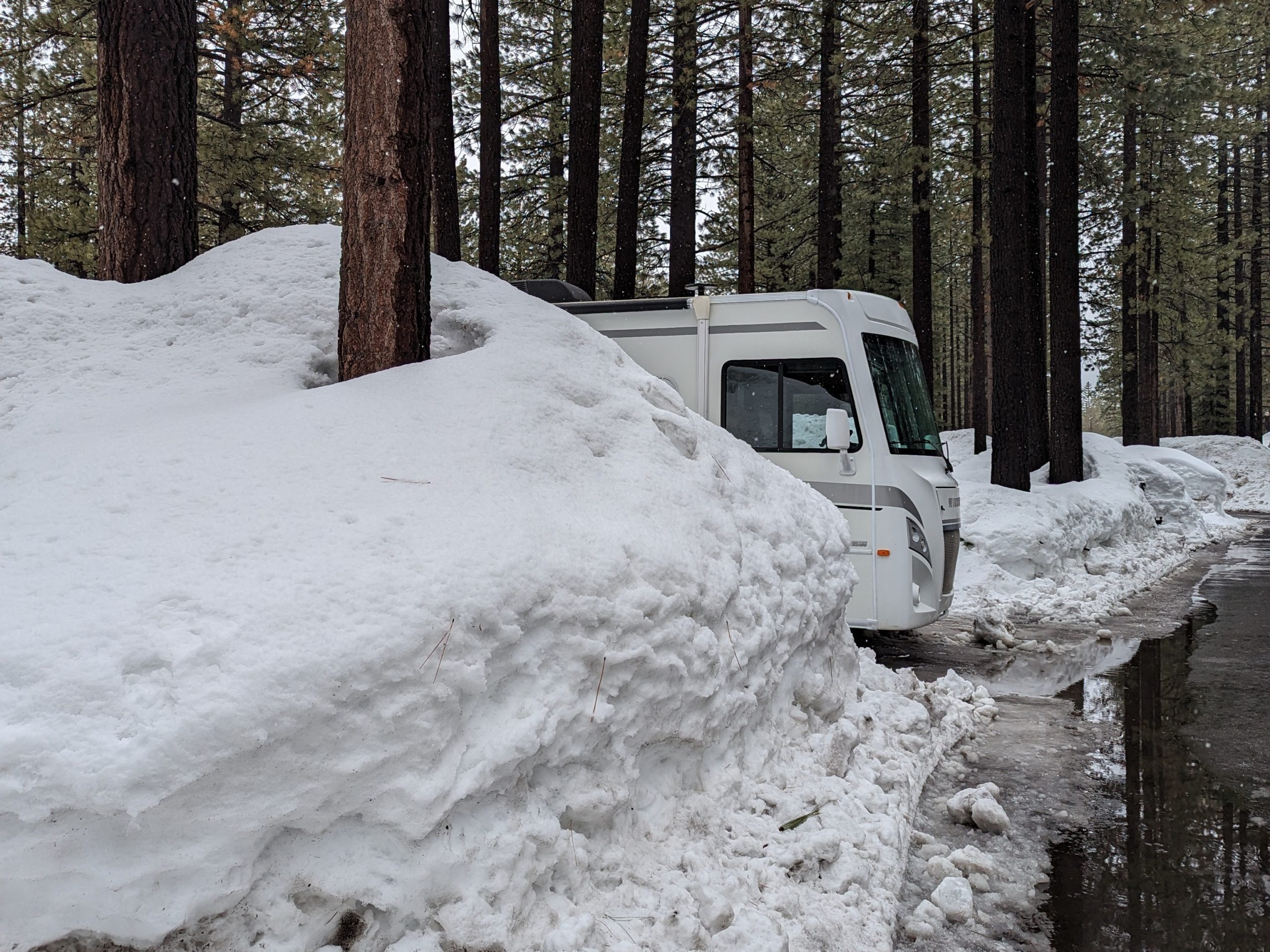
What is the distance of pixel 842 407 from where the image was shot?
787 cm

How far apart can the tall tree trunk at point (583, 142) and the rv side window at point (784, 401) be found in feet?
15.4

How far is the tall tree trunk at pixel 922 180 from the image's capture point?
51.2 ft

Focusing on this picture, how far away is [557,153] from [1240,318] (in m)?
31.9

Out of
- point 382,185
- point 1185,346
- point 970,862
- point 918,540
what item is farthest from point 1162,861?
point 1185,346

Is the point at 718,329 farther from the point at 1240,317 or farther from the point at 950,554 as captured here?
the point at 1240,317

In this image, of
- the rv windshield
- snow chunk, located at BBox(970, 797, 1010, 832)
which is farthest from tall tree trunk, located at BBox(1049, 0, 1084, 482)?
snow chunk, located at BBox(970, 797, 1010, 832)

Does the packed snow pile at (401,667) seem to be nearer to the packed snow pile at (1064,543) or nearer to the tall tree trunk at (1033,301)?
the packed snow pile at (1064,543)

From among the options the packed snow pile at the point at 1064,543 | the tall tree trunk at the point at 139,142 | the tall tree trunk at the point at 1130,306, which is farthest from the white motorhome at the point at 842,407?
the tall tree trunk at the point at 1130,306

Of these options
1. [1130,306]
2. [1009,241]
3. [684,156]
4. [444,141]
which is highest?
[684,156]

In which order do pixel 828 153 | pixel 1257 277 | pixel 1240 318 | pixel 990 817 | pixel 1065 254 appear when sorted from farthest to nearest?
pixel 1240 318 → pixel 1257 277 → pixel 828 153 → pixel 1065 254 → pixel 990 817

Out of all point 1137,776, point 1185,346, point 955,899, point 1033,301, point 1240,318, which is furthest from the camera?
point 1240,318

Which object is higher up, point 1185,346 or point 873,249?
point 873,249

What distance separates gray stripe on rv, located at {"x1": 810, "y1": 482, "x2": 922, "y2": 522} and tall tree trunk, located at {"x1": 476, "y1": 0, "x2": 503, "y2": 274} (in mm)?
7818

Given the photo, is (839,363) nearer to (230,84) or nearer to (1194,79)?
(1194,79)
